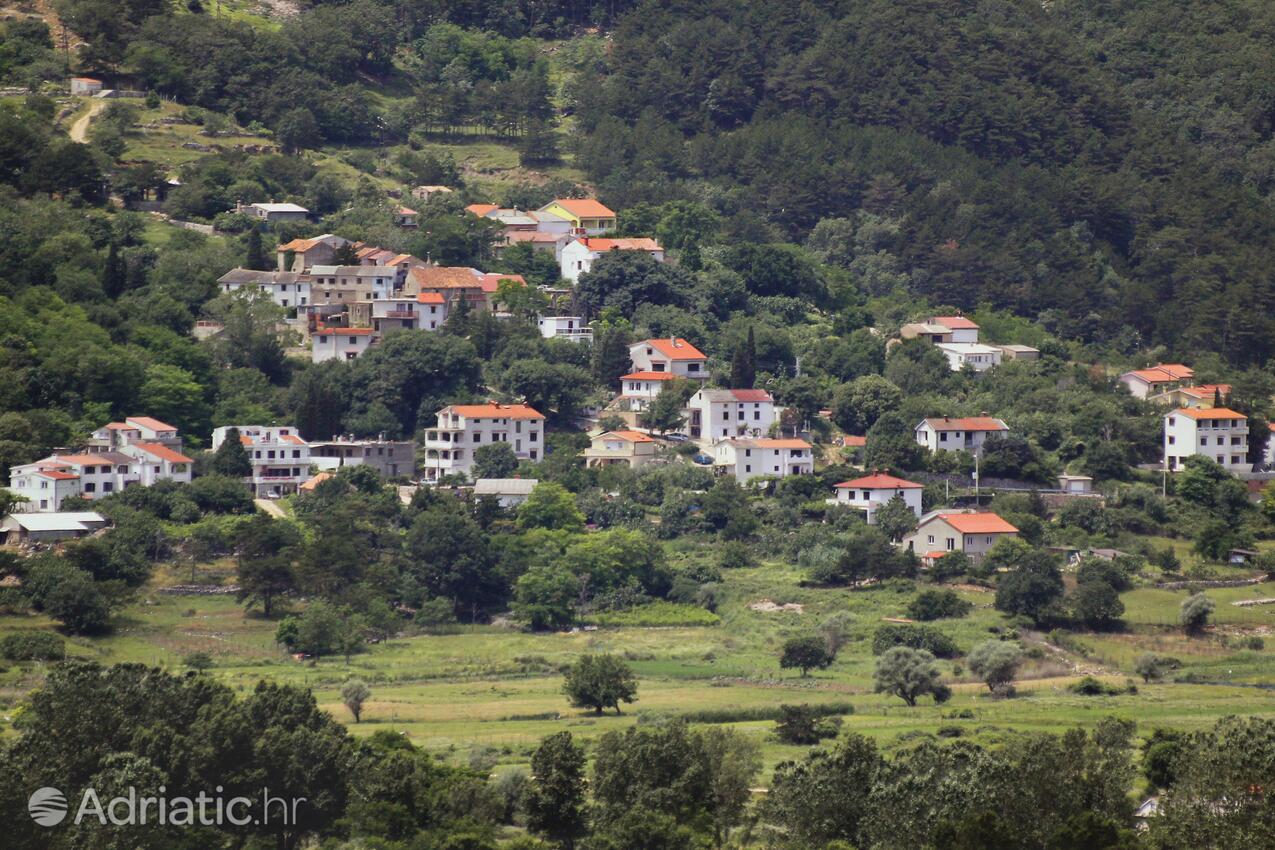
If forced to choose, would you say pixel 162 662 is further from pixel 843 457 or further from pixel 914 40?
pixel 914 40

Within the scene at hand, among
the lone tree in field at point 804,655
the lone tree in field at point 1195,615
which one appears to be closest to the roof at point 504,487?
the lone tree in field at point 804,655

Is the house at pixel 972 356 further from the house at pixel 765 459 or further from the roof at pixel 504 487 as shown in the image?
the roof at pixel 504 487

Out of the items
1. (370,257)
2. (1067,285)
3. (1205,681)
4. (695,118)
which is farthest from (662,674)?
(695,118)

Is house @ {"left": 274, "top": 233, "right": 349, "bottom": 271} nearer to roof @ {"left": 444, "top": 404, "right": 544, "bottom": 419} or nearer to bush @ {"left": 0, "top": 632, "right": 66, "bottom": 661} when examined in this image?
roof @ {"left": 444, "top": 404, "right": 544, "bottom": 419}

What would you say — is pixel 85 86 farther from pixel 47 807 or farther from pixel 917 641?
pixel 47 807

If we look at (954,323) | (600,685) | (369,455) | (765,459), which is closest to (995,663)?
(600,685)
